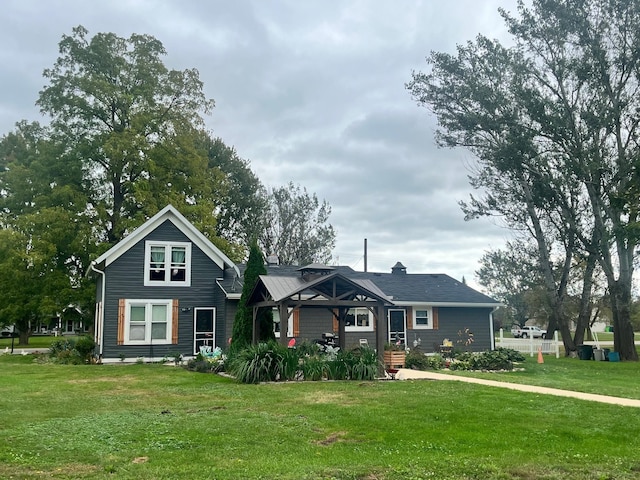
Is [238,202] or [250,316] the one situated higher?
[238,202]

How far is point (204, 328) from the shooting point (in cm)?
2223

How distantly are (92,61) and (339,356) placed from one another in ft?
69.5

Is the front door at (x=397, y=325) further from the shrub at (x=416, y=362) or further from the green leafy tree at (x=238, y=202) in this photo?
the green leafy tree at (x=238, y=202)

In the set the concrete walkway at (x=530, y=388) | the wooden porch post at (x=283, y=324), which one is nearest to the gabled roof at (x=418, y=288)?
the wooden porch post at (x=283, y=324)

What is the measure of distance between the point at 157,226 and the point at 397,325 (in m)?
10.8

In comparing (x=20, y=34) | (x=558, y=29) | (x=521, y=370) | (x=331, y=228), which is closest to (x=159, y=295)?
(x=20, y=34)

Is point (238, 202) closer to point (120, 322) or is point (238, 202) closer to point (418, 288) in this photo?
point (418, 288)

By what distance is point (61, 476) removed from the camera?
18.2ft

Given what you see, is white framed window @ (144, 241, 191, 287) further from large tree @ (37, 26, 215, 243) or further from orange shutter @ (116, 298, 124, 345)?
large tree @ (37, 26, 215, 243)

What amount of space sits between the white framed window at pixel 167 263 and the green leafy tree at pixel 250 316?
474 cm

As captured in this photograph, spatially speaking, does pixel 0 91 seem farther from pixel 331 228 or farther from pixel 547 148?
pixel 331 228

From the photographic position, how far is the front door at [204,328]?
2206cm

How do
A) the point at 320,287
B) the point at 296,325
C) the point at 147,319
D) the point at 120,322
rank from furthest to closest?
the point at 296,325
the point at 147,319
the point at 120,322
the point at 320,287

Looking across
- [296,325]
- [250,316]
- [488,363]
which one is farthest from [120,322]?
[488,363]
